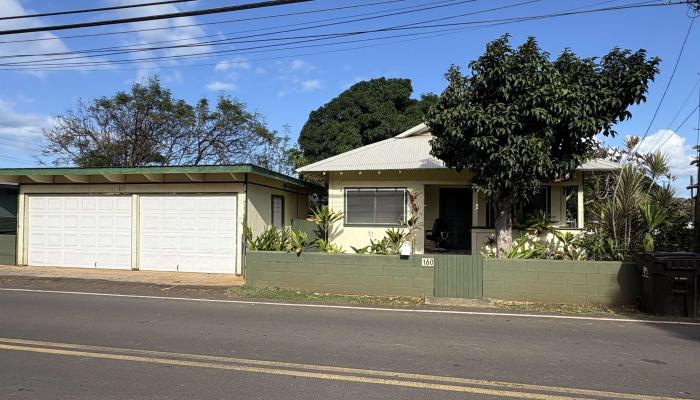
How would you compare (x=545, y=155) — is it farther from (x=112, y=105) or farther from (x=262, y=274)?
(x=112, y=105)

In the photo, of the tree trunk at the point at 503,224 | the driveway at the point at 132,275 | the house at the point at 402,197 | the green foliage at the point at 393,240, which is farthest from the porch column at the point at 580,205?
the driveway at the point at 132,275

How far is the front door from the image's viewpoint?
56.2 ft

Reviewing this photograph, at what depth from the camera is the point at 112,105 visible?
2844cm

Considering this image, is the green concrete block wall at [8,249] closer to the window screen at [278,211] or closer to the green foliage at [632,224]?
the window screen at [278,211]

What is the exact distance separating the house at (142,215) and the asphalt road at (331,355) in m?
5.65

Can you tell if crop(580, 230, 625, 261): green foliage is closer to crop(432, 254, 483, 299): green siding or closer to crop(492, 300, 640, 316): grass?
crop(492, 300, 640, 316): grass

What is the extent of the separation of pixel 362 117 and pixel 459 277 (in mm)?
17138

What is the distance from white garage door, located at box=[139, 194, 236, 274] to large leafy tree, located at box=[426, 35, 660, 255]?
275 inches

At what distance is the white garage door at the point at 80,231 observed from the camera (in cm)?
1573

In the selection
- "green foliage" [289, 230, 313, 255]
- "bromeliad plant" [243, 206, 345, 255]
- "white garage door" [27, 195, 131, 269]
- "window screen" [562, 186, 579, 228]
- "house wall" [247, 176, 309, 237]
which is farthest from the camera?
"white garage door" [27, 195, 131, 269]

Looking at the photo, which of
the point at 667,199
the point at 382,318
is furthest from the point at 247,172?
the point at 667,199

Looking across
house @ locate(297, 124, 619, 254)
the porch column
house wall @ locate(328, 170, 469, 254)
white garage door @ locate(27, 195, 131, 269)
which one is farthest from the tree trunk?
white garage door @ locate(27, 195, 131, 269)

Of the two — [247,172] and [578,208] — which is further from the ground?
[247,172]

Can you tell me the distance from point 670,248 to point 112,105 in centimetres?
2678
